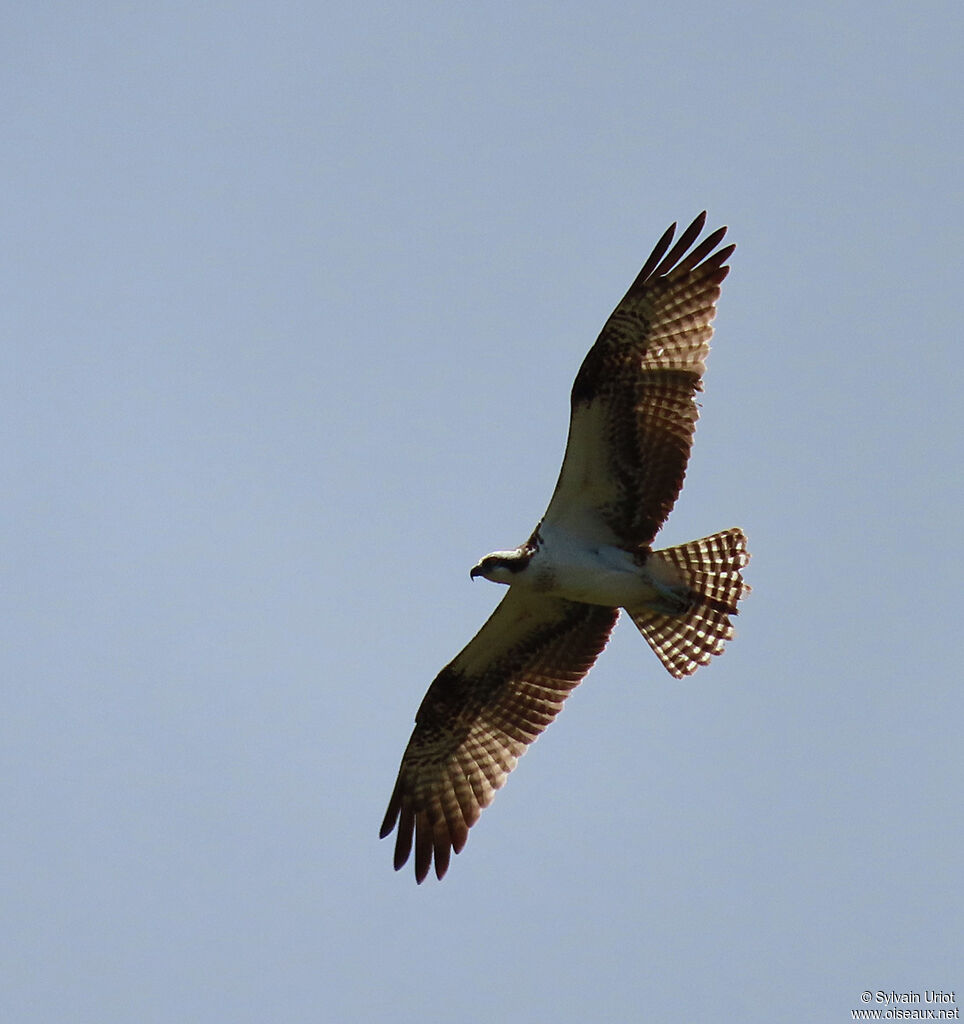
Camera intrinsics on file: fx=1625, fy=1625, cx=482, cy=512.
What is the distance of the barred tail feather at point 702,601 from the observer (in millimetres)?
12180

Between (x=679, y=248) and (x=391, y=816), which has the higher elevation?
(x=679, y=248)

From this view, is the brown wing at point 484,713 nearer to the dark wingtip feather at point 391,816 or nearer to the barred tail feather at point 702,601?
the dark wingtip feather at point 391,816

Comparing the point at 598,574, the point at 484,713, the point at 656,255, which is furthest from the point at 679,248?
the point at 484,713

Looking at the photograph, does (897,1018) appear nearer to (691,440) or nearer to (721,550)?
(721,550)

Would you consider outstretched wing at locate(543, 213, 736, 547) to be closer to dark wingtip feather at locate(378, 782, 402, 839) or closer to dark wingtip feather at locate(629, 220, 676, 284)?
dark wingtip feather at locate(629, 220, 676, 284)

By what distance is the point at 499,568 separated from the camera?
1195cm

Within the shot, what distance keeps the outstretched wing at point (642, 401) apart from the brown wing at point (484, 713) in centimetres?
97

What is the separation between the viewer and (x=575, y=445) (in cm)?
1188

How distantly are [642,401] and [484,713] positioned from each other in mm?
2996

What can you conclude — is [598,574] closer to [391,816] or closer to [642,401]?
[642,401]

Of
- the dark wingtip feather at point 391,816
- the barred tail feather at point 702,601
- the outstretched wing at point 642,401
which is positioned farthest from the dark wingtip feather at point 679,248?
the dark wingtip feather at point 391,816

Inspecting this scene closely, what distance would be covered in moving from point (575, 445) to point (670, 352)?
3.17ft

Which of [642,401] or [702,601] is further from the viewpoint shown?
[702,601]

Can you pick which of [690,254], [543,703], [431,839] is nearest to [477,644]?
[543,703]
